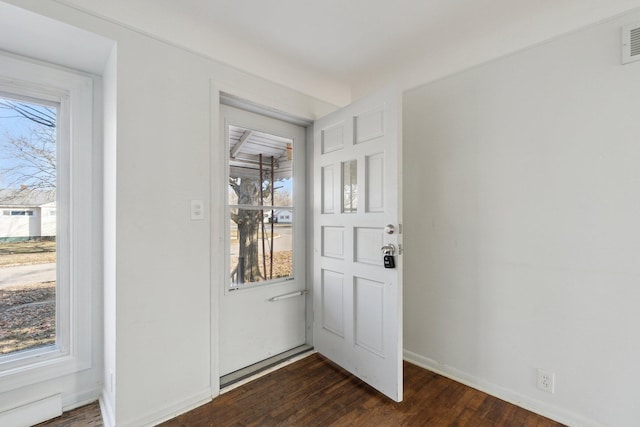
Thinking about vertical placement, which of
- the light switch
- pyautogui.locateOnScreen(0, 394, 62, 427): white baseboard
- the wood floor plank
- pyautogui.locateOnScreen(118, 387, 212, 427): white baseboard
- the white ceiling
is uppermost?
the white ceiling

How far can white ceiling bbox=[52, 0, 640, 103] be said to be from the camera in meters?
1.64

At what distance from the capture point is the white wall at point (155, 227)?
157 centimetres

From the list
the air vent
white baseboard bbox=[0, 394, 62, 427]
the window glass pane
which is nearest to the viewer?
the air vent

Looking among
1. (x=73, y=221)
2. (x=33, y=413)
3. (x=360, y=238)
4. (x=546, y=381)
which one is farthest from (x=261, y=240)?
(x=546, y=381)

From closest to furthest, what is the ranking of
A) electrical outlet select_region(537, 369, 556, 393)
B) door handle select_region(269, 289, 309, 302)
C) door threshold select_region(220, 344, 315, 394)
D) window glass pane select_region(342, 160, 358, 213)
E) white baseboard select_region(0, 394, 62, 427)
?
white baseboard select_region(0, 394, 62, 427), electrical outlet select_region(537, 369, 556, 393), door threshold select_region(220, 344, 315, 394), window glass pane select_region(342, 160, 358, 213), door handle select_region(269, 289, 309, 302)

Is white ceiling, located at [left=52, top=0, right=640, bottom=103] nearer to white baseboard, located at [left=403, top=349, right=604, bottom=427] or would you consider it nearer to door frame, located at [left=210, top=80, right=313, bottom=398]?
door frame, located at [left=210, top=80, right=313, bottom=398]

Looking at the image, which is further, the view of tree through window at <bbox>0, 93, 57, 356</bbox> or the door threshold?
the door threshold

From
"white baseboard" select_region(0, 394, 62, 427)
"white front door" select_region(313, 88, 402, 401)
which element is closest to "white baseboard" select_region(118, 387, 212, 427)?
"white baseboard" select_region(0, 394, 62, 427)

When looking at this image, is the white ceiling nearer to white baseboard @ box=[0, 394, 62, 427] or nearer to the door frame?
the door frame

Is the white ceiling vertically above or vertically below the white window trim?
above

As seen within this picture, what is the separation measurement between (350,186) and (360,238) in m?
0.41

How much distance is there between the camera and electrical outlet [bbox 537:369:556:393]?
1686 mm

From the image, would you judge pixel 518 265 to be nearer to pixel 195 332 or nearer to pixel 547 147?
pixel 547 147

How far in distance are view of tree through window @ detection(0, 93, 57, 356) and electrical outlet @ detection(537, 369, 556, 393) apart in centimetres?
300
